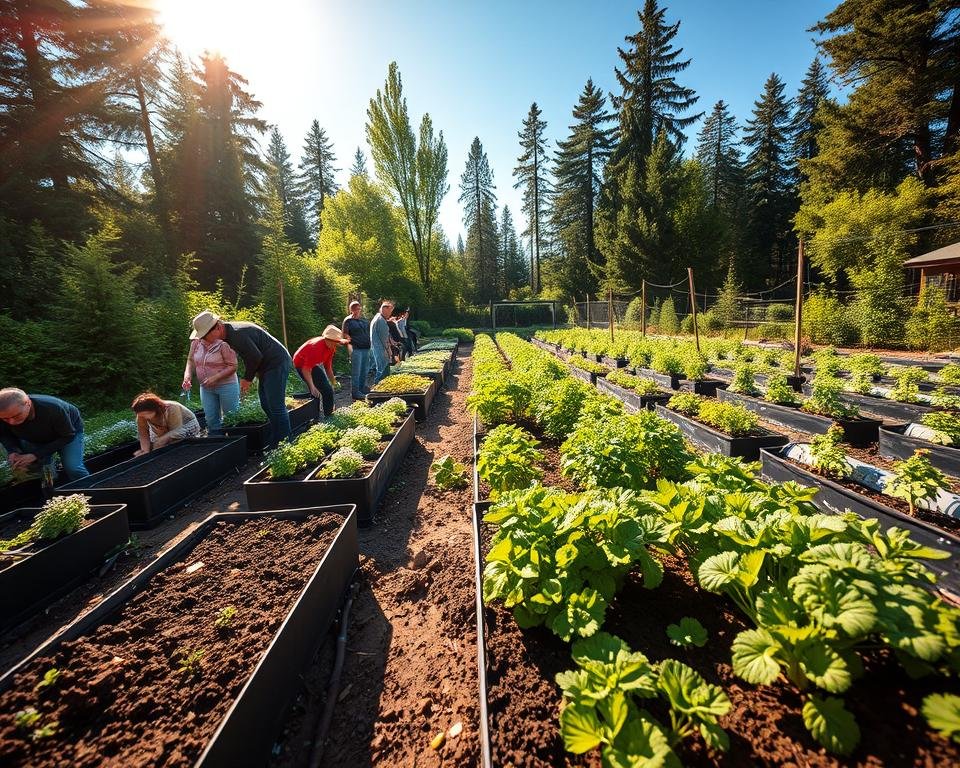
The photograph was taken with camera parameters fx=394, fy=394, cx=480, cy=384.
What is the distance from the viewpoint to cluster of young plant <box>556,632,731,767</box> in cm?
120

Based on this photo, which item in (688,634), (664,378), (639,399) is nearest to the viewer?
(688,634)

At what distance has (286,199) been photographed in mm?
37625

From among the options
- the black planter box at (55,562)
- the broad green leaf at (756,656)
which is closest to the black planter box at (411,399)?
the black planter box at (55,562)

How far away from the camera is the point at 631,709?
133 cm

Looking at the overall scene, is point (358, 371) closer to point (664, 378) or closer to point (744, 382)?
point (664, 378)

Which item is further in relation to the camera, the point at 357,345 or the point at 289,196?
the point at 289,196

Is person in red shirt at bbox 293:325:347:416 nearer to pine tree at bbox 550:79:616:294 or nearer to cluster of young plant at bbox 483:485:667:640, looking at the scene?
cluster of young plant at bbox 483:485:667:640

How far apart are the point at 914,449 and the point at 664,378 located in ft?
16.9

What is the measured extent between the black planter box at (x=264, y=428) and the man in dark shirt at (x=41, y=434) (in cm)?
151

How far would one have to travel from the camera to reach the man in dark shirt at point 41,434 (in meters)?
3.95

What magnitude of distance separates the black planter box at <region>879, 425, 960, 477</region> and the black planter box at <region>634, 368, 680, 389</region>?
4.05 meters

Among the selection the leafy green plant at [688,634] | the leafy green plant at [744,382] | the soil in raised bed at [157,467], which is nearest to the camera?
the leafy green plant at [688,634]

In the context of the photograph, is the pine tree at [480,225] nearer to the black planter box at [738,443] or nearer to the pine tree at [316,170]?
the pine tree at [316,170]

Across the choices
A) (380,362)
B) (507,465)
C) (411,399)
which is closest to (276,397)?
(411,399)
